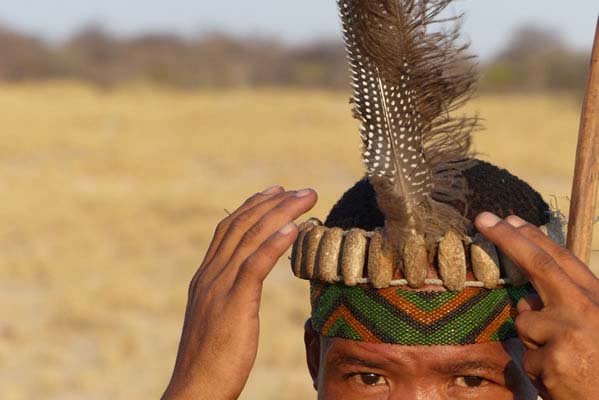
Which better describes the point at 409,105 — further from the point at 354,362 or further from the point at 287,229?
the point at 354,362

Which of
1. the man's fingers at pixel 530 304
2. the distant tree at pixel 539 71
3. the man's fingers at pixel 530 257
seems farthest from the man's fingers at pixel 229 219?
the distant tree at pixel 539 71

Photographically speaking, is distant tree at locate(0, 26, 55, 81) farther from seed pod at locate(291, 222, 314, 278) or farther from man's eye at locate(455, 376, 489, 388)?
man's eye at locate(455, 376, 489, 388)

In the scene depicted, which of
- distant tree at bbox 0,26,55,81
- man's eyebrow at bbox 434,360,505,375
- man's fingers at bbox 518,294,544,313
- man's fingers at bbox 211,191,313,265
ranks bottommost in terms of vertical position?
man's eyebrow at bbox 434,360,505,375

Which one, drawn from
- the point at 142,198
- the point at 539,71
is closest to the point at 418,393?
the point at 142,198

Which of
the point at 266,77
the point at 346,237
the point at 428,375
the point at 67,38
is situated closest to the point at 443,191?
the point at 346,237

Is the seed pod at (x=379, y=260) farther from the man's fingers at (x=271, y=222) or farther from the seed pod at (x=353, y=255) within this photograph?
the man's fingers at (x=271, y=222)

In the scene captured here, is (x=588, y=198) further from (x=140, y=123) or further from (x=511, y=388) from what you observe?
(x=140, y=123)

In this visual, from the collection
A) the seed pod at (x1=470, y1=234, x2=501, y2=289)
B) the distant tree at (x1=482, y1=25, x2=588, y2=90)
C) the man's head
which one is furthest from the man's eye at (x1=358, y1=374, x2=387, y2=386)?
the distant tree at (x1=482, y1=25, x2=588, y2=90)

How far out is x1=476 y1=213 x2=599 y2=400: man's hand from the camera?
236cm

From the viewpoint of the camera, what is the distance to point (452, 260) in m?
2.67

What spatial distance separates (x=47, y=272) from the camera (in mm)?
14398

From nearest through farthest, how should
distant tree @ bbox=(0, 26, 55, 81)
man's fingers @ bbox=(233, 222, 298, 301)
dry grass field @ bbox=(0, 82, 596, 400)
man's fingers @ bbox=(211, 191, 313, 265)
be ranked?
1. man's fingers @ bbox=(233, 222, 298, 301)
2. man's fingers @ bbox=(211, 191, 313, 265)
3. dry grass field @ bbox=(0, 82, 596, 400)
4. distant tree @ bbox=(0, 26, 55, 81)

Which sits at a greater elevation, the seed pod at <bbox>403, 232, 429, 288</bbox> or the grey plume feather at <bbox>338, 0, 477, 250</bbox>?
the grey plume feather at <bbox>338, 0, 477, 250</bbox>

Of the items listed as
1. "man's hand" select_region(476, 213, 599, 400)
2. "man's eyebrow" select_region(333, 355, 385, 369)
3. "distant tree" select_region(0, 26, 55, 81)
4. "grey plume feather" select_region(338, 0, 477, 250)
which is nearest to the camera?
"man's hand" select_region(476, 213, 599, 400)
